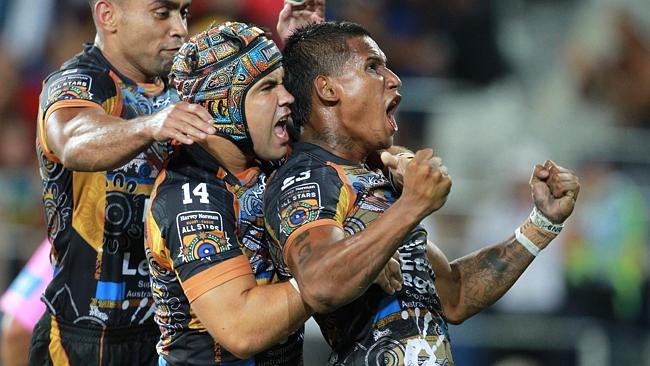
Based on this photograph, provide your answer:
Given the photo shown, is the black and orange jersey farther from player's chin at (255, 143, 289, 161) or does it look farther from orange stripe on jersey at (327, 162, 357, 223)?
orange stripe on jersey at (327, 162, 357, 223)

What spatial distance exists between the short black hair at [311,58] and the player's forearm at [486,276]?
1016 mm

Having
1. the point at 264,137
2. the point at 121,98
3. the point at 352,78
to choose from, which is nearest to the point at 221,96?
the point at 264,137

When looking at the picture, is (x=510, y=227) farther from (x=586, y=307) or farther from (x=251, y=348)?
(x=251, y=348)

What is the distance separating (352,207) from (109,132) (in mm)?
976

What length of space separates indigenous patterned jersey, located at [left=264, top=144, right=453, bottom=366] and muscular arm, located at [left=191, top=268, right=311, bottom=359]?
19cm

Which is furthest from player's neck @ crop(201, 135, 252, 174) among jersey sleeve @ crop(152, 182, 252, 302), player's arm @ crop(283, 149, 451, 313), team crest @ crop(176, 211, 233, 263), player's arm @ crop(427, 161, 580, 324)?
player's arm @ crop(427, 161, 580, 324)

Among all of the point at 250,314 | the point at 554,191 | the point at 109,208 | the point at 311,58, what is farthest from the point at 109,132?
the point at 554,191

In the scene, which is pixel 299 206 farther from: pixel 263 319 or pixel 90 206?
pixel 90 206

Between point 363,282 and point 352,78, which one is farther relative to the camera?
point 352,78

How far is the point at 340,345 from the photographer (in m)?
4.12

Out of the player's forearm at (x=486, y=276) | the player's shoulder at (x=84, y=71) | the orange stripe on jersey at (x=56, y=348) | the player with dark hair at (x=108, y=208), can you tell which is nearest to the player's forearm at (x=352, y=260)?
the player's forearm at (x=486, y=276)

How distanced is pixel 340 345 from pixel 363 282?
530 mm

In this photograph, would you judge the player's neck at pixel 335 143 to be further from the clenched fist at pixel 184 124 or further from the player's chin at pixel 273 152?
the clenched fist at pixel 184 124

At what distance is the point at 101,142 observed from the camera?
4219 mm
